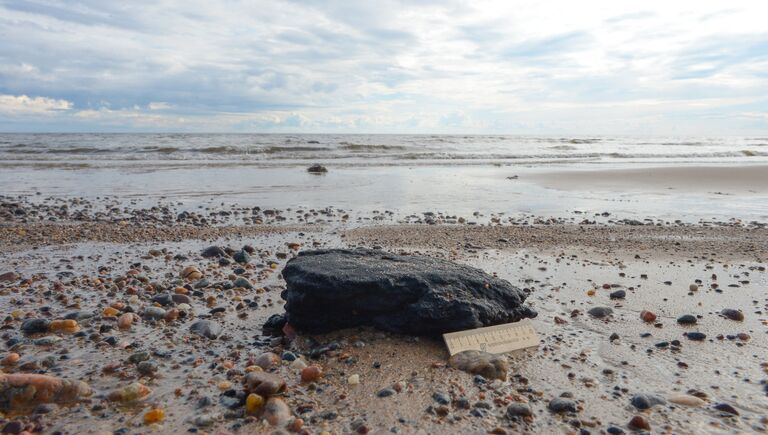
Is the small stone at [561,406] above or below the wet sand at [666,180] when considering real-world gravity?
below

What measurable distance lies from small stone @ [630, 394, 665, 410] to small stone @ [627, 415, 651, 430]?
0.21 metres

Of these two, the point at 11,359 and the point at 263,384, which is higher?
the point at 263,384

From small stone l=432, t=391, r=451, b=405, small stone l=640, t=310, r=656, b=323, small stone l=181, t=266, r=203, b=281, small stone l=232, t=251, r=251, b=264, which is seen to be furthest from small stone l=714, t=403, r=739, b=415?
small stone l=232, t=251, r=251, b=264

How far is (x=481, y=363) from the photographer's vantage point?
3680 millimetres

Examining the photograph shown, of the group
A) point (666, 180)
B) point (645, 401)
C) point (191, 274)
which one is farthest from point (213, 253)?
point (666, 180)

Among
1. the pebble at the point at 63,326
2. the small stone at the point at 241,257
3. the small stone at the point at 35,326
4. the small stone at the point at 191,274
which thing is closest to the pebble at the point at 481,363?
the pebble at the point at 63,326

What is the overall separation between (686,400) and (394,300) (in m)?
2.15

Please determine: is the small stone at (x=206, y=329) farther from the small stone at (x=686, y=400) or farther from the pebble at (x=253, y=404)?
→ the small stone at (x=686, y=400)

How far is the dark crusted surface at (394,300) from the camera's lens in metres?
4.20

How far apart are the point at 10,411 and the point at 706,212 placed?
13136 millimetres

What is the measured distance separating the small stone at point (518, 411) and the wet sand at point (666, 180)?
47.6 feet

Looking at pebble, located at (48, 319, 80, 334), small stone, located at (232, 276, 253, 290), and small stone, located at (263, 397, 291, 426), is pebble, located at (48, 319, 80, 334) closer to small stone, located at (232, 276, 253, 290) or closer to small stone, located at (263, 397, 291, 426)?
small stone, located at (232, 276, 253, 290)

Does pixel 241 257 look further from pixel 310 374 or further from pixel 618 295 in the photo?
pixel 618 295

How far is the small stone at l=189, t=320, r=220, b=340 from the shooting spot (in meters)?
4.34
